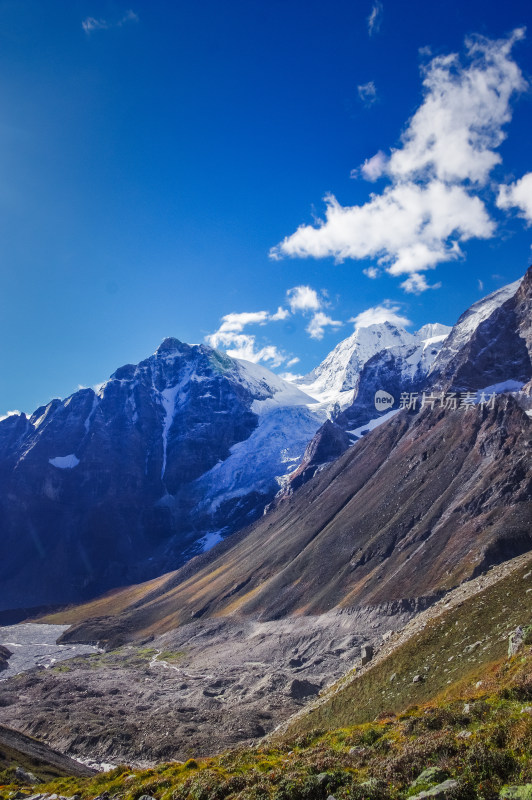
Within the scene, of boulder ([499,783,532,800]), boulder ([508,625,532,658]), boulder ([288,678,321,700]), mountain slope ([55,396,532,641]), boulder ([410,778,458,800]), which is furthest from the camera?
mountain slope ([55,396,532,641])

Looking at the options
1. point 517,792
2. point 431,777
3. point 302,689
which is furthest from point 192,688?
point 517,792

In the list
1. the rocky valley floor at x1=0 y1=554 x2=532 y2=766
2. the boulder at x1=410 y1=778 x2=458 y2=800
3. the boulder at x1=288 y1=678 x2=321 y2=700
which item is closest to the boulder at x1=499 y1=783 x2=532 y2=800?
the boulder at x1=410 y1=778 x2=458 y2=800

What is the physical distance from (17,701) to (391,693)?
89600 mm

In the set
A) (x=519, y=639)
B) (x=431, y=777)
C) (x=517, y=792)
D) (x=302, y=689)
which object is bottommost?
(x=302, y=689)

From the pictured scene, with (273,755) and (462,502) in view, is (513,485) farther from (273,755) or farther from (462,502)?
(273,755)

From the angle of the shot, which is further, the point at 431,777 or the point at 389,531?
the point at 389,531

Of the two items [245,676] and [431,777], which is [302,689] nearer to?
[245,676]

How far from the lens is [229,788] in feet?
63.6

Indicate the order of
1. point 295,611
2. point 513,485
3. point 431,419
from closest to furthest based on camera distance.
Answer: point 513,485, point 295,611, point 431,419

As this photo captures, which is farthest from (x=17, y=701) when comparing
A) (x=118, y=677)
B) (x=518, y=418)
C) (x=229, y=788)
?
(x=518, y=418)

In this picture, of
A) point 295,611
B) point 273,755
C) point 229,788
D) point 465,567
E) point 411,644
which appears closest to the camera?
point 229,788

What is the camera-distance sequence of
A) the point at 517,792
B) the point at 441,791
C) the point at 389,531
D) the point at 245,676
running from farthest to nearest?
the point at 389,531
the point at 245,676
the point at 441,791
the point at 517,792

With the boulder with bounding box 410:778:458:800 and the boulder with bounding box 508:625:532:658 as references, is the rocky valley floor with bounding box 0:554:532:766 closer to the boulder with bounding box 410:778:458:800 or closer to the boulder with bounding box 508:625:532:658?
the boulder with bounding box 508:625:532:658

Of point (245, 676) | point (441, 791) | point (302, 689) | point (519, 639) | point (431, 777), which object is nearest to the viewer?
point (441, 791)
